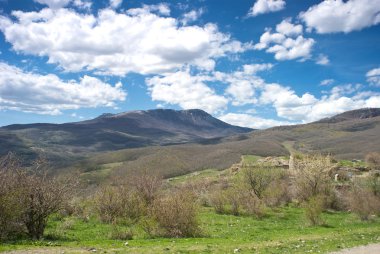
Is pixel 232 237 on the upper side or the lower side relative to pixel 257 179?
lower

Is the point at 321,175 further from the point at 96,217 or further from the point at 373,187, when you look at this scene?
the point at 96,217

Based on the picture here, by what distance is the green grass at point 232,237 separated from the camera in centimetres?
2008

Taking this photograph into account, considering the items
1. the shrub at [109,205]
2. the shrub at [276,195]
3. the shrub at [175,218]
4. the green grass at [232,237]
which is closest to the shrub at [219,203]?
the green grass at [232,237]

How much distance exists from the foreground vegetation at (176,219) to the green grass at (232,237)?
57mm

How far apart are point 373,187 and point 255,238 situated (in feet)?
98.9

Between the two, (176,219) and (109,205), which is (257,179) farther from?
(176,219)

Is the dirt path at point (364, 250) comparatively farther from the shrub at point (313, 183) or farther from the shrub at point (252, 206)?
the shrub at point (313, 183)

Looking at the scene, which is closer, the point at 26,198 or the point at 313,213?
the point at 26,198

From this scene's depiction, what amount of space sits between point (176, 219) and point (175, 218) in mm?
128

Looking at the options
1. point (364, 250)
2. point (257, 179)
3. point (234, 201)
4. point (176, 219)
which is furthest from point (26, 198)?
point (257, 179)

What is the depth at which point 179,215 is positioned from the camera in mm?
25688

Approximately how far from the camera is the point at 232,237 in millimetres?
26516

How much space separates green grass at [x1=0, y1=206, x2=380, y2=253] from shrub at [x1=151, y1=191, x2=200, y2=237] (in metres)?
1.48

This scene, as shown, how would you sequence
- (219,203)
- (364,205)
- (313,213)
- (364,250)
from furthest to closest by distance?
(219,203)
(364,205)
(313,213)
(364,250)
